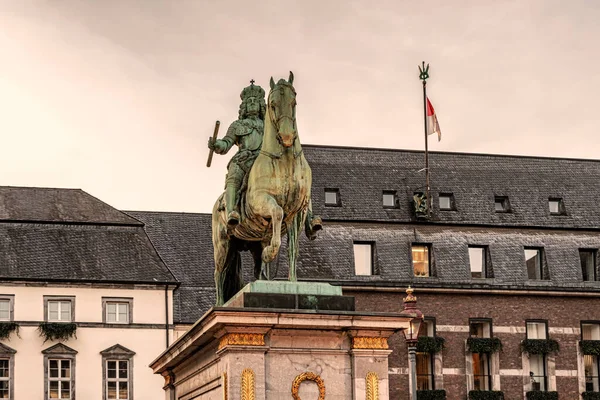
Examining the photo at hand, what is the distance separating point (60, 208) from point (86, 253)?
4.29 m

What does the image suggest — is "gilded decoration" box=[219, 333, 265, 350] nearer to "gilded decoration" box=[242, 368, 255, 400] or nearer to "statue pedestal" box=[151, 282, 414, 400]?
"statue pedestal" box=[151, 282, 414, 400]

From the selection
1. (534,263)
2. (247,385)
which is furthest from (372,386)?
(534,263)

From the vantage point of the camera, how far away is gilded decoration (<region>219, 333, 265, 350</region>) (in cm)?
1620

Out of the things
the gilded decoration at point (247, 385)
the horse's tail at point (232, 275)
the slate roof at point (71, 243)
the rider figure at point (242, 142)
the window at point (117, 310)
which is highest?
the slate roof at point (71, 243)

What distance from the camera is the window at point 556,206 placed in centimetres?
6281

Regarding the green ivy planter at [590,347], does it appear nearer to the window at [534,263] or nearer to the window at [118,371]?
the window at [534,263]

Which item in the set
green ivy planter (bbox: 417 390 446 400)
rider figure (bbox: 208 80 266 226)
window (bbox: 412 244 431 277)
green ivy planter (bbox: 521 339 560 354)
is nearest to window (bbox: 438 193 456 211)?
window (bbox: 412 244 431 277)

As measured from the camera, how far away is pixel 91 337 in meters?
63.1

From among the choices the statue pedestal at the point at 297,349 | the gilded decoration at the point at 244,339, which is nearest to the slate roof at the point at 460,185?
the statue pedestal at the point at 297,349

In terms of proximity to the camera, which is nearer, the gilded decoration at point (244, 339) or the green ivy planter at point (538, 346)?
the gilded decoration at point (244, 339)

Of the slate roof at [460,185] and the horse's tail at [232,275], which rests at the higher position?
the slate roof at [460,185]

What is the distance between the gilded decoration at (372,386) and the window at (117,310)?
4752cm

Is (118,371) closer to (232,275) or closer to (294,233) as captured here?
(232,275)

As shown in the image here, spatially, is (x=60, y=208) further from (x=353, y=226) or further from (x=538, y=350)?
(x=538, y=350)
